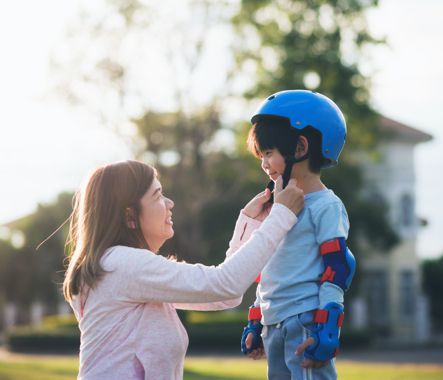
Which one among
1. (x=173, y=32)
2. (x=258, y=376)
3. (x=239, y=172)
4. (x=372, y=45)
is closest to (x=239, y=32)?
(x=173, y=32)

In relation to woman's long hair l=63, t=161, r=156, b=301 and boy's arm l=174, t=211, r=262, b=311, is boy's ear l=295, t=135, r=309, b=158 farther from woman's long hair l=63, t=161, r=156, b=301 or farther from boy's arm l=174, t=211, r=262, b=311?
woman's long hair l=63, t=161, r=156, b=301

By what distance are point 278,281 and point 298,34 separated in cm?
2201

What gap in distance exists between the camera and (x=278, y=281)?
382 cm

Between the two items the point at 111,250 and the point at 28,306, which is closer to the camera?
the point at 111,250

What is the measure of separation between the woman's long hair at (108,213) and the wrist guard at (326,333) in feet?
2.53

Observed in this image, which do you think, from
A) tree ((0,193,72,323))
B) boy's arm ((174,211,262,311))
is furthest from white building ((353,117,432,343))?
boy's arm ((174,211,262,311))

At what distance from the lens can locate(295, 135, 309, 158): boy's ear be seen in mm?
3900

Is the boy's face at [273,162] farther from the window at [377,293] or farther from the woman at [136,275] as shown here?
the window at [377,293]

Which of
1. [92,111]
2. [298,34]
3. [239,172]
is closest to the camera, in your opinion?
[298,34]

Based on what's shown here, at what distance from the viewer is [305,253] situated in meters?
3.78

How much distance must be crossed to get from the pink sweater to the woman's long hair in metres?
0.09

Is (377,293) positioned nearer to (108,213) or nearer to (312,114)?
(312,114)

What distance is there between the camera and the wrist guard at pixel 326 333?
359cm

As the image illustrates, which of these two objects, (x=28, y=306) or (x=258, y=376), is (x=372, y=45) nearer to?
(x=258, y=376)
